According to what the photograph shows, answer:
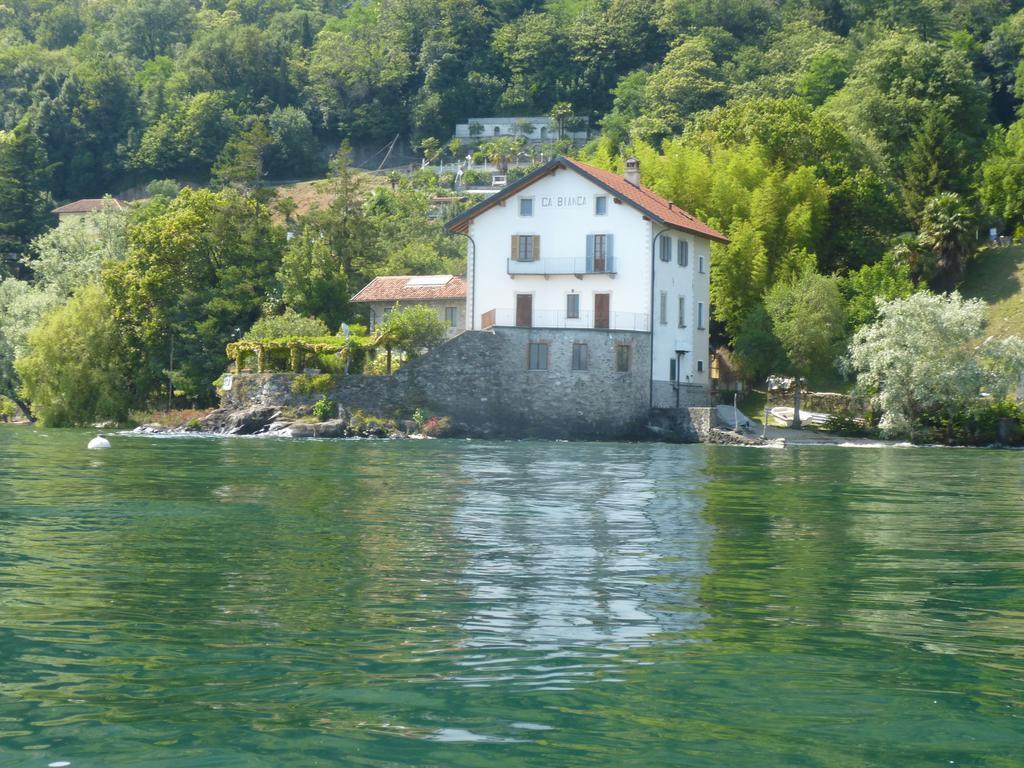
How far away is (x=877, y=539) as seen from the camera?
17406 millimetres

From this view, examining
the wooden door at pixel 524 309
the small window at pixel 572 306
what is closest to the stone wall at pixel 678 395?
the small window at pixel 572 306

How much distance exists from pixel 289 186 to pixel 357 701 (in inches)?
5385

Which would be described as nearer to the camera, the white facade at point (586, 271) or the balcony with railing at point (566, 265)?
the white facade at point (586, 271)

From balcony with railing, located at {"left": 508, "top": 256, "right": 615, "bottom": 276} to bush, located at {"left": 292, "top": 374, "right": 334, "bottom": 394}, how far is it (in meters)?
8.74

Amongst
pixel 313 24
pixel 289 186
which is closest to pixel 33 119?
→ pixel 289 186

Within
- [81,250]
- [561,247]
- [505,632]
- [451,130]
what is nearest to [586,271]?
[561,247]

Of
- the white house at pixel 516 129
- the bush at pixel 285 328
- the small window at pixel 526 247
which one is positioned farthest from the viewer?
the white house at pixel 516 129

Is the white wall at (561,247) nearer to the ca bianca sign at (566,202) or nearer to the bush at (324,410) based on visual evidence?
the ca bianca sign at (566,202)

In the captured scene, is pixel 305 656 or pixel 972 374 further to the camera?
pixel 972 374

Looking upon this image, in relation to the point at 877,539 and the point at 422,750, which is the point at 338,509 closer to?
the point at 877,539

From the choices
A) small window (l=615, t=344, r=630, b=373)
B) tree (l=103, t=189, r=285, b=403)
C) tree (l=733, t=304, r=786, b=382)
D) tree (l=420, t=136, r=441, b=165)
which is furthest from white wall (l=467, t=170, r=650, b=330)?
tree (l=420, t=136, r=441, b=165)

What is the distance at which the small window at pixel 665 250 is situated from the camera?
178ft

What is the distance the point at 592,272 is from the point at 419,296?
10043mm

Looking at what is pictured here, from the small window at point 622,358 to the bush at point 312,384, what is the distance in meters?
10.9
